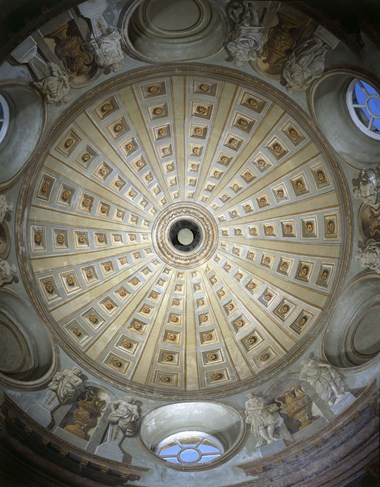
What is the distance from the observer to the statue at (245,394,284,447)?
59.3 ft

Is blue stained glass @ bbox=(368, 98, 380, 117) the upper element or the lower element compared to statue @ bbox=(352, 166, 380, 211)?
upper

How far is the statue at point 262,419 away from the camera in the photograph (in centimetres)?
1808

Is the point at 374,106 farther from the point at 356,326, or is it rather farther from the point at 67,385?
the point at 67,385

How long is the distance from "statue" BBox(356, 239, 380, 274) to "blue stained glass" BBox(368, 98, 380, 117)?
11.4ft

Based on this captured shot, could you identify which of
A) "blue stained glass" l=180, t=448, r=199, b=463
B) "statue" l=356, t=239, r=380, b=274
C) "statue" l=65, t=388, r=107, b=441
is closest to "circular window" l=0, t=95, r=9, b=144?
"statue" l=65, t=388, r=107, b=441

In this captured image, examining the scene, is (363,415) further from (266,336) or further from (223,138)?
(223,138)

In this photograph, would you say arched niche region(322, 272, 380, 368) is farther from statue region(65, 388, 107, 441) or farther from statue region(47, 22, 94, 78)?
statue region(47, 22, 94, 78)

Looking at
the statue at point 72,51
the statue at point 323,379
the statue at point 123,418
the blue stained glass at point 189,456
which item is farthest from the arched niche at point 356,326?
the statue at point 72,51

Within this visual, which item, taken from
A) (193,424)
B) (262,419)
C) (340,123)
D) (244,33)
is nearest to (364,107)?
(340,123)

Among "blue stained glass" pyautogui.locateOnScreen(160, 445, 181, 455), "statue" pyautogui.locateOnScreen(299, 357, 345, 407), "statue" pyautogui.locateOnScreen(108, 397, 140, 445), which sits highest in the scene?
"statue" pyautogui.locateOnScreen(299, 357, 345, 407)

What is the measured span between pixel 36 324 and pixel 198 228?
6.88m

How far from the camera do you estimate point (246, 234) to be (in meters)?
22.5

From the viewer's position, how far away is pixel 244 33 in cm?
1591

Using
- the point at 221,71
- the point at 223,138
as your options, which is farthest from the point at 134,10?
the point at 223,138
